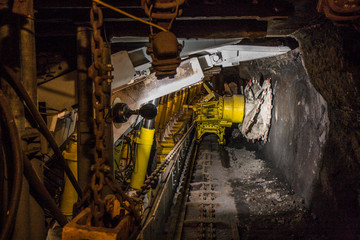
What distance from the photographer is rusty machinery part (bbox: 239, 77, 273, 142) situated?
780 centimetres

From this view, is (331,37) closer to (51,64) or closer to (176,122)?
(51,64)

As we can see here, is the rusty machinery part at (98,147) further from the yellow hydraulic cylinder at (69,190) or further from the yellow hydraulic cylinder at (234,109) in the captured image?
the yellow hydraulic cylinder at (234,109)

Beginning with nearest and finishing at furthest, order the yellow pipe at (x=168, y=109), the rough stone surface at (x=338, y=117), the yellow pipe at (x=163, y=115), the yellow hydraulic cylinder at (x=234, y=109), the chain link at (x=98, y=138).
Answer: the chain link at (x=98, y=138) → the rough stone surface at (x=338, y=117) → the yellow hydraulic cylinder at (x=234, y=109) → the yellow pipe at (x=163, y=115) → the yellow pipe at (x=168, y=109)

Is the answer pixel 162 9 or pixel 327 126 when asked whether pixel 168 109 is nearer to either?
pixel 327 126

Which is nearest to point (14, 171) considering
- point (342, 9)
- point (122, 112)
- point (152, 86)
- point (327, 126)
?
point (122, 112)

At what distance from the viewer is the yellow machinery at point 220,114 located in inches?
385

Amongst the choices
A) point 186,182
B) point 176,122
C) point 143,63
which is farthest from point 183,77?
point 176,122

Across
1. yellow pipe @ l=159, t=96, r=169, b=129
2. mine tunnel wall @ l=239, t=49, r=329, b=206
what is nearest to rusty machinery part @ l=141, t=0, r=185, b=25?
mine tunnel wall @ l=239, t=49, r=329, b=206

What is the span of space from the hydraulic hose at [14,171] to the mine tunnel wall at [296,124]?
4263 millimetres

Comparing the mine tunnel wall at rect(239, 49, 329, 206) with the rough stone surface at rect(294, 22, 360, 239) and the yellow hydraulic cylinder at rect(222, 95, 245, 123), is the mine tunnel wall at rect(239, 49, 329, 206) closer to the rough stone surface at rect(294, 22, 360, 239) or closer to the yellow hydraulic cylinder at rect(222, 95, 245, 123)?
the rough stone surface at rect(294, 22, 360, 239)

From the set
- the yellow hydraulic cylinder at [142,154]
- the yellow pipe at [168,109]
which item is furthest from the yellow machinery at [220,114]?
the yellow hydraulic cylinder at [142,154]

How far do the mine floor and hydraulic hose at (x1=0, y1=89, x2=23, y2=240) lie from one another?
97.8 inches

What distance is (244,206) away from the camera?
5.02 metres

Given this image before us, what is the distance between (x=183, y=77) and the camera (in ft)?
20.1
